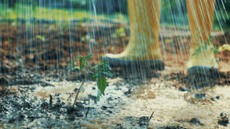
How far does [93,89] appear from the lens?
2020 millimetres

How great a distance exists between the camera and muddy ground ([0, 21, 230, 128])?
1.42 metres

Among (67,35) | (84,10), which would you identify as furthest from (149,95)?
(84,10)

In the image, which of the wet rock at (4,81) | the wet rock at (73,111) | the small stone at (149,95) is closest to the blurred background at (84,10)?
the wet rock at (4,81)

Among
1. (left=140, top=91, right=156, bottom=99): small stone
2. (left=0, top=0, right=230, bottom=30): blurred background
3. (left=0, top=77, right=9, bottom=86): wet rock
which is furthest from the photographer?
(left=0, top=0, right=230, bottom=30): blurred background

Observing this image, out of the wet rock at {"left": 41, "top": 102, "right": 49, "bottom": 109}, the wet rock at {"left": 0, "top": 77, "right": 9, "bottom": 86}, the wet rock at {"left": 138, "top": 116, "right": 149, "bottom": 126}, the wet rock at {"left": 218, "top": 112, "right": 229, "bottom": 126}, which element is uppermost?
the wet rock at {"left": 0, "top": 77, "right": 9, "bottom": 86}

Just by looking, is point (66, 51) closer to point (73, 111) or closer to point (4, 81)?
point (4, 81)

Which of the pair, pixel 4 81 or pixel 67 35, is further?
pixel 67 35

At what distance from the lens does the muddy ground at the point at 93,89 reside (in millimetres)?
1422

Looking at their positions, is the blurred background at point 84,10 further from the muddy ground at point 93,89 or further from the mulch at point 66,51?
the muddy ground at point 93,89

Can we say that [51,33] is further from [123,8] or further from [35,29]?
A: [123,8]

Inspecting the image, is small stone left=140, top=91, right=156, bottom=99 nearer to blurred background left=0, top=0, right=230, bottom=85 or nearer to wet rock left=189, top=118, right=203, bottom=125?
wet rock left=189, top=118, right=203, bottom=125

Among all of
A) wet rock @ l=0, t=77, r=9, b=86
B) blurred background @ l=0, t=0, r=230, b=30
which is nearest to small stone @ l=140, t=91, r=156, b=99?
wet rock @ l=0, t=77, r=9, b=86

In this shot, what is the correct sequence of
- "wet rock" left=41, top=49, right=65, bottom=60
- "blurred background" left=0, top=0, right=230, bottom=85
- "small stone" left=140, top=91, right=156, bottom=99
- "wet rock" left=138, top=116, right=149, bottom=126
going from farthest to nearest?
"wet rock" left=41, top=49, right=65, bottom=60, "blurred background" left=0, top=0, right=230, bottom=85, "small stone" left=140, top=91, right=156, bottom=99, "wet rock" left=138, top=116, right=149, bottom=126

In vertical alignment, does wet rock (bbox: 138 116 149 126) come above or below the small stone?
below
